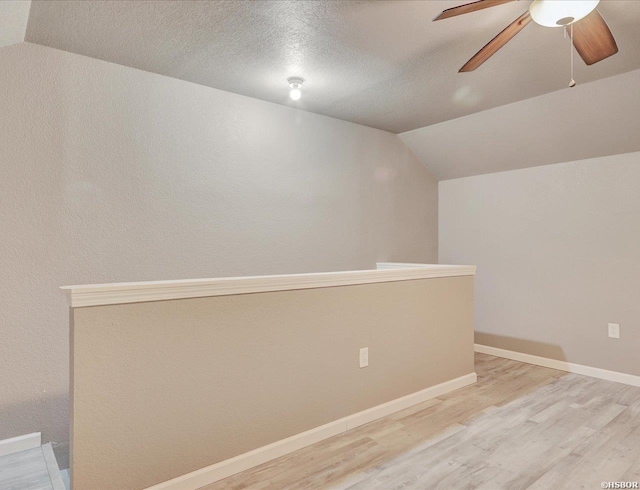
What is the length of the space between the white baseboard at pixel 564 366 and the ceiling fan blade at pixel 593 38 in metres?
2.78

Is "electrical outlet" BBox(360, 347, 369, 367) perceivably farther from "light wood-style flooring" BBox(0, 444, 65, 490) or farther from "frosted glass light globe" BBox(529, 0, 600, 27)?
"frosted glass light globe" BBox(529, 0, 600, 27)

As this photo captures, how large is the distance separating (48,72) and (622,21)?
333cm

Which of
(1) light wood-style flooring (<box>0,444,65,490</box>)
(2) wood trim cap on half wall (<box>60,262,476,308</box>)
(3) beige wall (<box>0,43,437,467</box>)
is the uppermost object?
(3) beige wall (<box>0,43,437,467</box>)

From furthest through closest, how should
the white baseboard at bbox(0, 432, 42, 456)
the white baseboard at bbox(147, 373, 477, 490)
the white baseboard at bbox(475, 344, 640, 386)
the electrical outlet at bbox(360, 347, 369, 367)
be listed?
the white baseboard at bbox(475, 344, 640, 386) < the electrical outlet at bbox(360, 347, 369, 367) < the white baseboard at bbox(0, 432, 42, 456) < the white baseboard at bbox(147, 373, 477, 490)

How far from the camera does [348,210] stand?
4.16 m

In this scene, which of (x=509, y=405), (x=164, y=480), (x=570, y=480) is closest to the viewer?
(x=164, y=480)

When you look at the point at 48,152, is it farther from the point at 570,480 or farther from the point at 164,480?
the point at 570,480

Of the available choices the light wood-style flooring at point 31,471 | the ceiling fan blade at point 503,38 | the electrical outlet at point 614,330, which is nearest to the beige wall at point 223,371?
the light wood-style flooring at point 31,471

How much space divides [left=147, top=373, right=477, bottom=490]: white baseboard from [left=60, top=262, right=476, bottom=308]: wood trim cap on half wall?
840 mm

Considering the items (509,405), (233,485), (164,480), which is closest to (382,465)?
(233,485)

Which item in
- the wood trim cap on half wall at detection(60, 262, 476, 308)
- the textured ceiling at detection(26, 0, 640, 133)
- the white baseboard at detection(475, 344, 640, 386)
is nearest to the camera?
the wood trim cap on half wall at detection(60, 262, 476, 308)

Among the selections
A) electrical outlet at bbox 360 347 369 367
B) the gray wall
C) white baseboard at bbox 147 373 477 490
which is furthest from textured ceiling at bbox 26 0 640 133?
white baseboard at bbox 147 373 477 490

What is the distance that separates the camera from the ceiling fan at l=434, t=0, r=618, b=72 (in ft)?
5.64

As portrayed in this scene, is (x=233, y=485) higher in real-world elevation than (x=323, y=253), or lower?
lower
